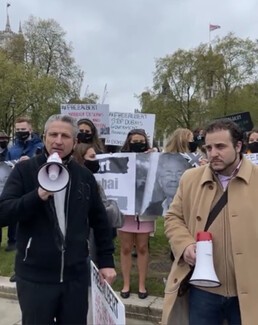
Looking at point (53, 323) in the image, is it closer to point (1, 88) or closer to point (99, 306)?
point (99, 306)

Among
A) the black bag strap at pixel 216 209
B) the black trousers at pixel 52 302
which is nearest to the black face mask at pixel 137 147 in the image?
the black bag strap at pixel 216 209

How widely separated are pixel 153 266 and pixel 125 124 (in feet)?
7.71

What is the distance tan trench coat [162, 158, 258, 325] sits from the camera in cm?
248

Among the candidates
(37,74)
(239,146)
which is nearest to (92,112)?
→ (239,146)

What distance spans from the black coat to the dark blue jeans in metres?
0.74

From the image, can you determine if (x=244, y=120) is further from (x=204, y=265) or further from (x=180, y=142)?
(x=204, y=265)

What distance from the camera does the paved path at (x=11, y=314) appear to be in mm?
4223

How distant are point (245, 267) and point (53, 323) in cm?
114

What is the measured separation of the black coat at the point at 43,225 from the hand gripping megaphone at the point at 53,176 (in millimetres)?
124

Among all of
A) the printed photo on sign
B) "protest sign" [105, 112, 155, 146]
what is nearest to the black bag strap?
the printed photo on sign

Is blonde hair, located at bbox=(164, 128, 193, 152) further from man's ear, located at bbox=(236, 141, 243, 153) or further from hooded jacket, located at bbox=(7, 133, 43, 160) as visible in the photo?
man's ear, located at bbox=(236, 141, 243, 153)

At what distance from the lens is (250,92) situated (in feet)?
120

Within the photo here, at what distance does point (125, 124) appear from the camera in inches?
267

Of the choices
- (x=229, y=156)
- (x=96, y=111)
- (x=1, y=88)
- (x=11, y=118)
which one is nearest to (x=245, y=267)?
(x=229, y=156)
